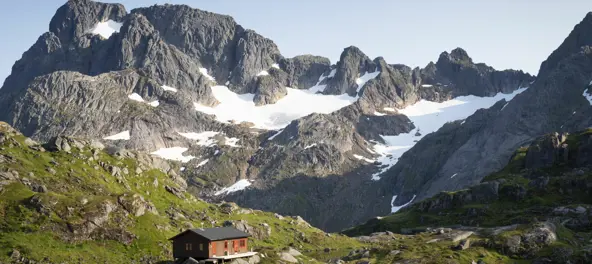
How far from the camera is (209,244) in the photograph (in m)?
84.1

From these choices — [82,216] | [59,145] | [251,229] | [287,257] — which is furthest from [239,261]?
[59,145]

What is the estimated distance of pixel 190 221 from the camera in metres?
132

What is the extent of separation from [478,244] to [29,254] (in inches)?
3313

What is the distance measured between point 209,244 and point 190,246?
423cm

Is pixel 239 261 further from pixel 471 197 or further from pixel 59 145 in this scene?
pixel 471 197

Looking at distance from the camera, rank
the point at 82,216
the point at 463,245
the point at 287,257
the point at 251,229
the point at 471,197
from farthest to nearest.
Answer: the point at 471,197 → the point at 251,229 → the point at 463,245 → the point at 287,257 → the point at 82,216

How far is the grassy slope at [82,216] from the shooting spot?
9350cm

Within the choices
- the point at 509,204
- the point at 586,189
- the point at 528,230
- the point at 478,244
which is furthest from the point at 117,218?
the point at 586,189

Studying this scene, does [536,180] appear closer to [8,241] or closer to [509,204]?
[509,204]

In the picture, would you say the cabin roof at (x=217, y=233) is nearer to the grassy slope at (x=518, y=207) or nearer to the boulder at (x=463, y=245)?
the boulder at (x=463, y=245)

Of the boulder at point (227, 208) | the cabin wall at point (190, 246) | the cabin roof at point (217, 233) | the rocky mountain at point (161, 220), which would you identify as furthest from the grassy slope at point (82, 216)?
the cabin wall at point (190, 246)

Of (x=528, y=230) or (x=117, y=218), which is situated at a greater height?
(x=117, y=218)

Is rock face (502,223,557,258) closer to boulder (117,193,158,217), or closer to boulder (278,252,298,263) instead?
boulder (278,252,298,263)

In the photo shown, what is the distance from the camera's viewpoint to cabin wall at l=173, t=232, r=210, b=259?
3342 inches
